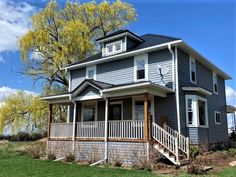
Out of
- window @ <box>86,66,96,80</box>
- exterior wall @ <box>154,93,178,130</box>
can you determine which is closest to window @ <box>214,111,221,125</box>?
exterior wall @ <box>154,93,178,130</box>

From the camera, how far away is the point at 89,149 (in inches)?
568

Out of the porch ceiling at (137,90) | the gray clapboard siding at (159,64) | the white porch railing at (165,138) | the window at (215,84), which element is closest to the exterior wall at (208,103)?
the window at (215,84)

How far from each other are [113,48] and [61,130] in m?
6.30

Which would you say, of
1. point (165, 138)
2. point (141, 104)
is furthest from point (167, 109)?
point (165, 138)

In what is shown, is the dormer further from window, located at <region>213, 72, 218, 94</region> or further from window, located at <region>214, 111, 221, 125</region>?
window, located at <region>214, 111, 221, 125</region>

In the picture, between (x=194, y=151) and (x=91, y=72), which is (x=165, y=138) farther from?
(x=91, y=72)

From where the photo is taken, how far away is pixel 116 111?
1705 cm

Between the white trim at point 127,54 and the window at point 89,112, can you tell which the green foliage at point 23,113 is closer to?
the white trim at point 127,54

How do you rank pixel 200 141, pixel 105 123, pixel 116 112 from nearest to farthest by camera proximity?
pixel 105 123, pixel 200 141, pixel 116 112

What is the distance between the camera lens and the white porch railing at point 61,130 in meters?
15.8

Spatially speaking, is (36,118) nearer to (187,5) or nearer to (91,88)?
(91,88)

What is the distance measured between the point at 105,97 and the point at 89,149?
9.51ft

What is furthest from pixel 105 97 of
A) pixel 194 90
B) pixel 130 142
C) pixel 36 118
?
pixel 36 118

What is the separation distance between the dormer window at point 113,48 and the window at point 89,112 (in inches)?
145
